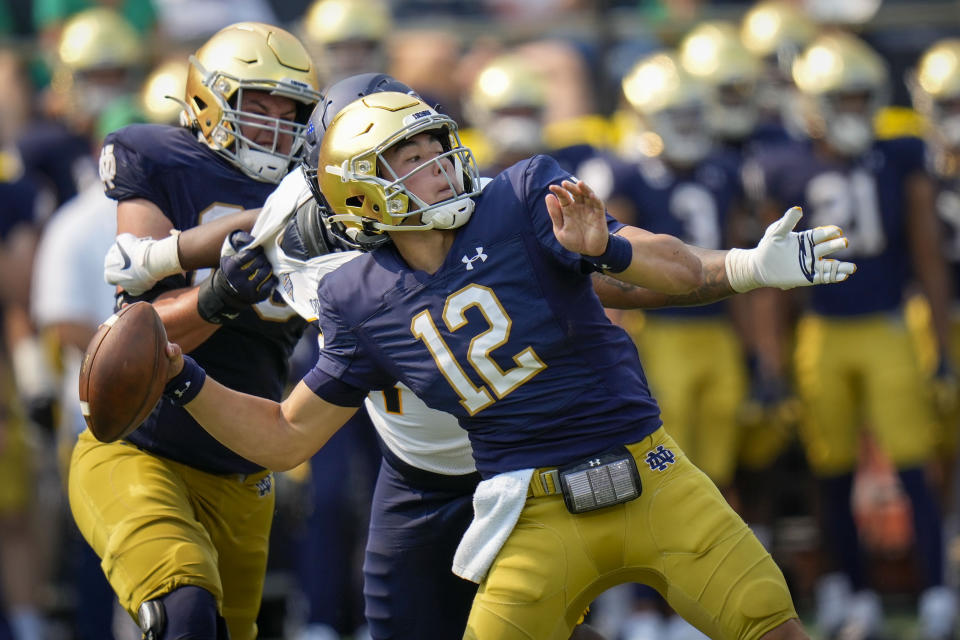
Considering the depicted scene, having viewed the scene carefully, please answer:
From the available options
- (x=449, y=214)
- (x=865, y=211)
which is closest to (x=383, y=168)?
(x=449, y=214)

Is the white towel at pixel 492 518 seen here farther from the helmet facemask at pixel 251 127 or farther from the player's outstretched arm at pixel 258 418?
the helmet facemask at pixel 251 127

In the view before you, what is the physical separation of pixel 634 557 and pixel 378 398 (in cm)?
83

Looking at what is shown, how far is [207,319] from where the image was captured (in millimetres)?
4055

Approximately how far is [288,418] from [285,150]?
0.85m

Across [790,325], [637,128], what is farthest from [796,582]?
[637,128]

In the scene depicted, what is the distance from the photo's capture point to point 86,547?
589cm

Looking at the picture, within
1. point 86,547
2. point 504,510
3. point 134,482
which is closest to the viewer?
point 504,510

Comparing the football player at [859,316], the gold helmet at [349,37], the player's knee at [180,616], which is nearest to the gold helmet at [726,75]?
the football player at [859,316]

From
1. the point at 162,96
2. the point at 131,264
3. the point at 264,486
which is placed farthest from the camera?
the point at 162,96

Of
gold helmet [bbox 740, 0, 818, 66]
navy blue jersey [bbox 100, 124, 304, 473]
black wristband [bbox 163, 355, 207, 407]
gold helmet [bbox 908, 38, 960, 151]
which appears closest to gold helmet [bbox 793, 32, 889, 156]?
gold helmet [bbox 908, 38, 960, 151]

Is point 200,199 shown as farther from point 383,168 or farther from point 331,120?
Answer: point 383,168

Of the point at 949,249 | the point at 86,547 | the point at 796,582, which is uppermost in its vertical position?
the point at 949,249

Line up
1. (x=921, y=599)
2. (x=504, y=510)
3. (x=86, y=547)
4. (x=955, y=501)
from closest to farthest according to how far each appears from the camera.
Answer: (x=504, y=510)
(x=86, y=547)
(x=921, y=599)
(x=955, y=501)

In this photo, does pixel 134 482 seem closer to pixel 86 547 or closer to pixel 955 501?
pixel 86 547
